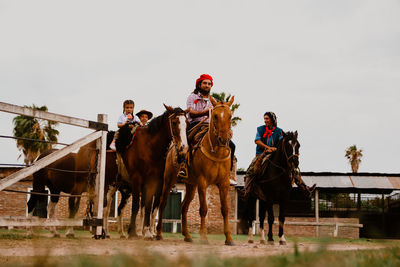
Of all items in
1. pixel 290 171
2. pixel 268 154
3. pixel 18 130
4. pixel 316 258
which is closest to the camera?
pixel 316 258

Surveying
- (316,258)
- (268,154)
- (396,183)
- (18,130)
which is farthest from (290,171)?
(18,130)

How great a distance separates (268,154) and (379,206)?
21.6m

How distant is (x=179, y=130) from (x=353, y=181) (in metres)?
23.2

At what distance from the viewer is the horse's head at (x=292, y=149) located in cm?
998

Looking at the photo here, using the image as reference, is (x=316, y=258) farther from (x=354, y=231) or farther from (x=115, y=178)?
(x=354, y=231)

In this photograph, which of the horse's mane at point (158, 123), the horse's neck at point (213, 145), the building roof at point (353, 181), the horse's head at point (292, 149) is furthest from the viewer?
the building roof at point (353, 181)

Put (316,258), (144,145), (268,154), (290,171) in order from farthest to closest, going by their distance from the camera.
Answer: (268,154) → (290,171) → (144,145) → (316,258)

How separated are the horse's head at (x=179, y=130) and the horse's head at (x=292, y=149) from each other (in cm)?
273

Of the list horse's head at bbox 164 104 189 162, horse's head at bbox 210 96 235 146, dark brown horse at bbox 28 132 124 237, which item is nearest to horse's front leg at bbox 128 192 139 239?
dark brown horse at bbox 28 132 124 237

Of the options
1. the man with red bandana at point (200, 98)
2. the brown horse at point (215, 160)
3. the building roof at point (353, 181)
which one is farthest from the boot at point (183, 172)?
the building roof at point (353, 181)

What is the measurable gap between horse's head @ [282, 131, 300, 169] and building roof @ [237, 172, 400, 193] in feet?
59.2

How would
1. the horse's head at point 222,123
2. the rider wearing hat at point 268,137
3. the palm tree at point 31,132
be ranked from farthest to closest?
the palm tree at point 31,132, the rider wearing hat at point 268,137, the horse's head at point 222,123

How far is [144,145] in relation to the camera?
9383 mm

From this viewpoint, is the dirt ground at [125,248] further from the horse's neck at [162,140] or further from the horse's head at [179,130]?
the horse's neck at [162,140]
